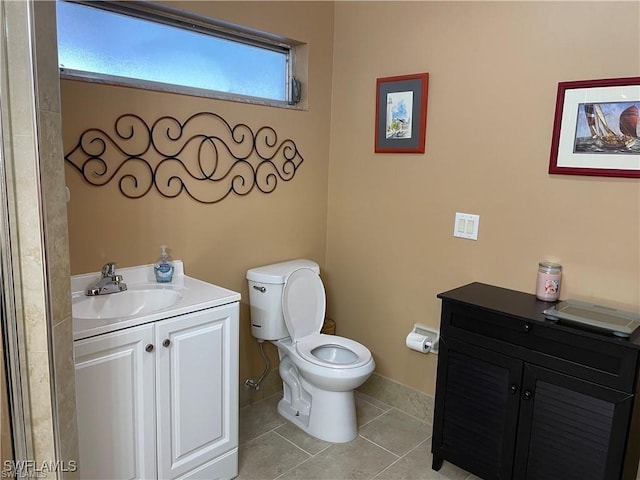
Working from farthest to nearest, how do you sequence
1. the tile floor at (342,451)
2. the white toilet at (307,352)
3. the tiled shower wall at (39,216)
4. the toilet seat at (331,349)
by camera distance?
the toilet seat at (331,349) → the white toilet at (307,352) → the tile floor at (342,451) → the tiled shower wall at (39,216)

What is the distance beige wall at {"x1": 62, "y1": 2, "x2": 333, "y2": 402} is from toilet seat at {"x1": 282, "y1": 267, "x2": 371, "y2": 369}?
0.26 meters

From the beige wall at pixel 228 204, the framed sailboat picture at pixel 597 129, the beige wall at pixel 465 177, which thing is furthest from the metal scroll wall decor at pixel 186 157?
the framed sailboat picture at pixel 597 129

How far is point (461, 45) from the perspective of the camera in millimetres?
2473

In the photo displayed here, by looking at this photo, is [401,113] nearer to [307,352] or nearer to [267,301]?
[267,301]

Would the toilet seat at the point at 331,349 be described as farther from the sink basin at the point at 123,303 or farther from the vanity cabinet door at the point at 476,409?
the sink basin at the point at 123,303

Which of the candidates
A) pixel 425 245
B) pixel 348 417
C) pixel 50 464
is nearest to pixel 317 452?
pixel 348 417

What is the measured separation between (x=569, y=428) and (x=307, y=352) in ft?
4.03

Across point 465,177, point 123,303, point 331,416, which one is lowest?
point 331,416

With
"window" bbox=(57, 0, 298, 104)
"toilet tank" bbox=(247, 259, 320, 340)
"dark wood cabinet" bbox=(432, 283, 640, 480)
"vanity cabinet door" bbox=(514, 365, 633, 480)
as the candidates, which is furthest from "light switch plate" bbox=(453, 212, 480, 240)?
"window" bbox=(57, 0, 298, 104)

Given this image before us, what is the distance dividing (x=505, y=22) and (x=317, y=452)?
2237 mm

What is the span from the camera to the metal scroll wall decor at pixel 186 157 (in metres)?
2.12

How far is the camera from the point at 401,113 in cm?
272

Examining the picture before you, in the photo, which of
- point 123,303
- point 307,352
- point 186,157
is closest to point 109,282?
point 123,303

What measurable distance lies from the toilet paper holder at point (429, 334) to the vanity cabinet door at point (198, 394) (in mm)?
1079
